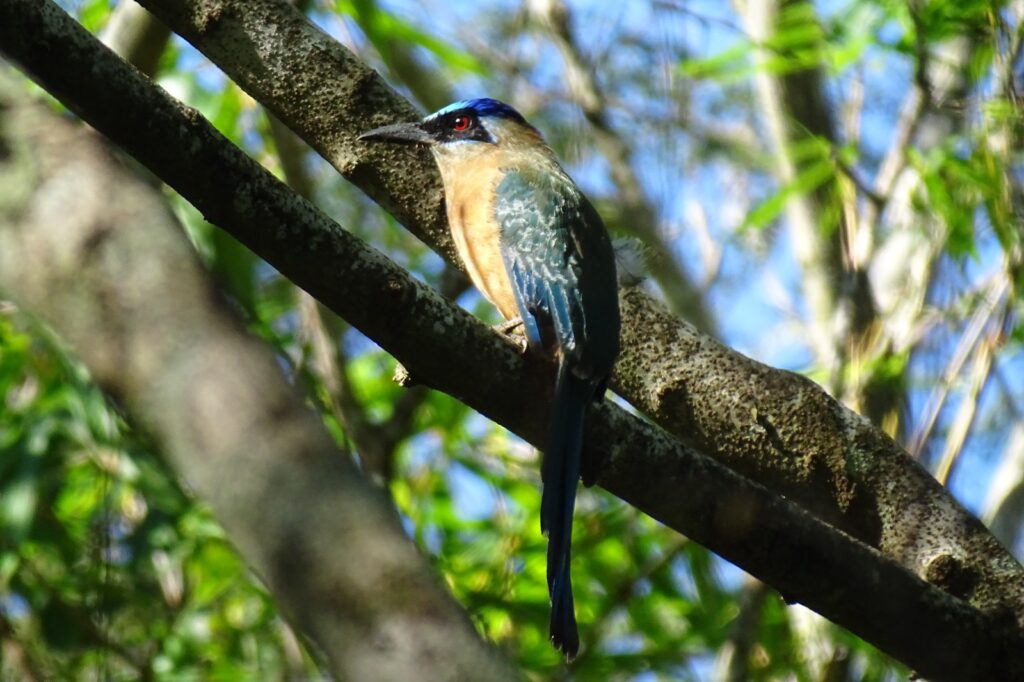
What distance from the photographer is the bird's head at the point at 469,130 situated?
4039mm

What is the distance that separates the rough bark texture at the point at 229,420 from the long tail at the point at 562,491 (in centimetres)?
112

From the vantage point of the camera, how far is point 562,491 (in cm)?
317

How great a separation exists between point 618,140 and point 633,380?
3.84 m

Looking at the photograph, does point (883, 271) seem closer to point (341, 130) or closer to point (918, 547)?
point (918, 547)

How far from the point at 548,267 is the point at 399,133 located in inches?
22.7

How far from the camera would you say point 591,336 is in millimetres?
3471

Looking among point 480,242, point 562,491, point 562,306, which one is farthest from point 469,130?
point 562,491

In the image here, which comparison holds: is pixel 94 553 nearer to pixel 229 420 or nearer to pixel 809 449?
pixel 809 449

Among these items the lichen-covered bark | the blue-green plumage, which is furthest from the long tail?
the lichen-covered bark

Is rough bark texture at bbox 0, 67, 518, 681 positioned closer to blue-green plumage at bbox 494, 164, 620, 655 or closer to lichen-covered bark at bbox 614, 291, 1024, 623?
blue-green plumage at bbox 494, 164, 620, 655

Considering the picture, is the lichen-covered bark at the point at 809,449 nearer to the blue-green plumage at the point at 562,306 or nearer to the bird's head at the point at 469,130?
the blue-green plumage at the point at 562,306

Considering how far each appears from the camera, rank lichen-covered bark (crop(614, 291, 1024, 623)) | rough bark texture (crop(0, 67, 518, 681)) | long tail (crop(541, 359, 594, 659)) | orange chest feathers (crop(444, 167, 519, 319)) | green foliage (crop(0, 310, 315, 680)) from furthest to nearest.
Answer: green foliage (crop(0, 310, 315, 680)) < orange chest feathers (crop(444, 167, 519, 319)) < lichen-covered bark (crop(614, 291, 1024, 623)) < long tail (crop(541, 359, 594, 659)) < rough bark texture (crop(0, 67, 518, 681))

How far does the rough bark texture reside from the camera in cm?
155

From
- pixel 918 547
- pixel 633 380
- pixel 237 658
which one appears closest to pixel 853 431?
pixel 918 547
